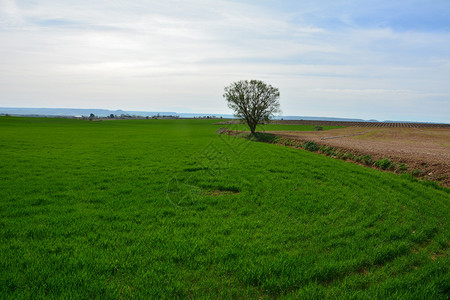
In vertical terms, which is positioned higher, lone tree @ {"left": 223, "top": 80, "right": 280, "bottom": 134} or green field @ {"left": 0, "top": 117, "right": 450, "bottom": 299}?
lone tree @ {"left": 223, "top": 80, "right": 280, "bottom": 134}

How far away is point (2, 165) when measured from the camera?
16.4 meters

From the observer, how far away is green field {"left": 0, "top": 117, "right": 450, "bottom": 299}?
5.10m

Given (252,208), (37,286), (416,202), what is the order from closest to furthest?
(37,286) < (252,208) < (416,202)

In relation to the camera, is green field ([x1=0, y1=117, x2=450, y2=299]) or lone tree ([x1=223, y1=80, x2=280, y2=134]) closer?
green field ([x1=0, y1=117, x2=450, y2=299])

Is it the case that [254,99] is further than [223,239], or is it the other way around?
[254,99]

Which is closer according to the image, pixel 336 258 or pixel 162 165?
pixel 336 258

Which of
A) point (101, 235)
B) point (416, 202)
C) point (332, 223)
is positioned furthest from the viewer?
point (416, 202)

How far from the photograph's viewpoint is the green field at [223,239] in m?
5.10

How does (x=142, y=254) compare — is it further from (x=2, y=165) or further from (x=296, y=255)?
(x=2, y=165)

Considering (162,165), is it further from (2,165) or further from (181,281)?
(181,281)

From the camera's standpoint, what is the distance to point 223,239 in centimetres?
699

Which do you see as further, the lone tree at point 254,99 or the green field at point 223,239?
the lone tree at point 254,99

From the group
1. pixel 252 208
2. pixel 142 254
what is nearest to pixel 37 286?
pixel 142 254

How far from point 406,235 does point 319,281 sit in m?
4.03
